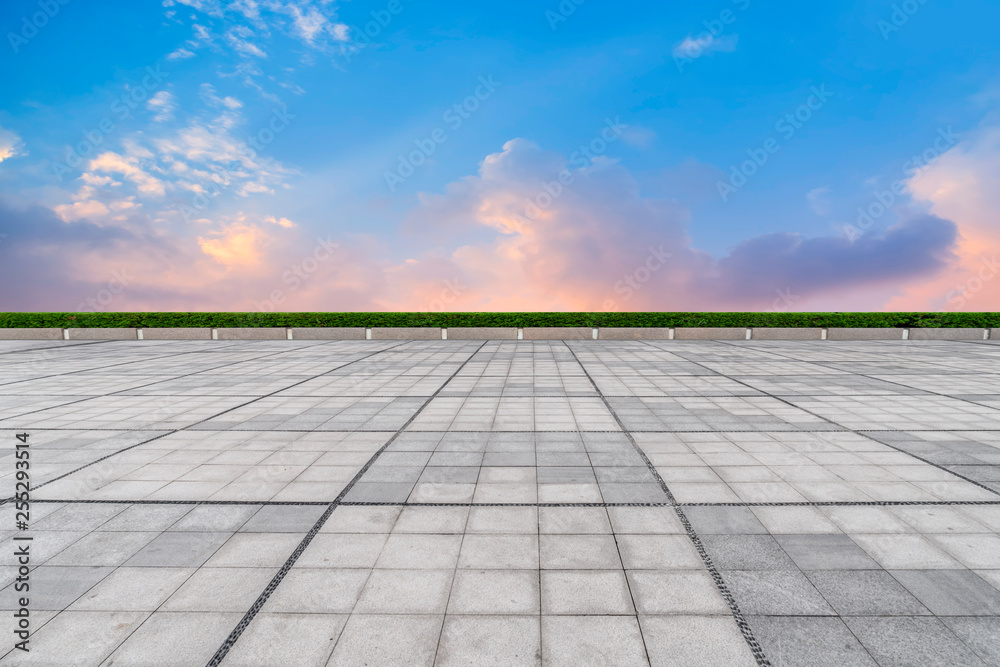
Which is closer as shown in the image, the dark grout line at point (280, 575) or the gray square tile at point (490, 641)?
the gray square tile at point (490, 641)

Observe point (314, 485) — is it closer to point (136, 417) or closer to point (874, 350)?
point (136, 417)

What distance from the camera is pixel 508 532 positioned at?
392 cm

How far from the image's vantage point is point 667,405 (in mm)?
8672

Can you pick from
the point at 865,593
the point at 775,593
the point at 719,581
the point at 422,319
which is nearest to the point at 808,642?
the point at 775,593

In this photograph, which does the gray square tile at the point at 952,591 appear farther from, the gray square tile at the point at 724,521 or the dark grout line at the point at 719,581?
the dark grout line at the point at 719,581

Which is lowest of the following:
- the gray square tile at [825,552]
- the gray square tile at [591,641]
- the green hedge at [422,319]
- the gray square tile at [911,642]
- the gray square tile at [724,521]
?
the gray square tile at [911,642]

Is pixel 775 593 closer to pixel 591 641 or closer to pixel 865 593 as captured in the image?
pixel 865 593

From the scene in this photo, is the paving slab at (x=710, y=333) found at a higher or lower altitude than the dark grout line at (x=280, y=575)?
higher

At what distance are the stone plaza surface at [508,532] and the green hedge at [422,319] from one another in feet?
52.3

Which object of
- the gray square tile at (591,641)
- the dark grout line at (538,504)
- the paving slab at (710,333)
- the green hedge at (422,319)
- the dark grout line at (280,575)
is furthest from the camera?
the green hedge at (422,319)

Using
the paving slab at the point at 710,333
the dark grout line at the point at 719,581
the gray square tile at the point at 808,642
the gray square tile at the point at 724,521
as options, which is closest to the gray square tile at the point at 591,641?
the dark grout line at the point at 719,581

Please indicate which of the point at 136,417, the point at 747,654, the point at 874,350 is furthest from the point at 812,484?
the point at 874,350

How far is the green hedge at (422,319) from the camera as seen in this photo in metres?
24.5

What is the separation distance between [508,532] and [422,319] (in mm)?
21611
